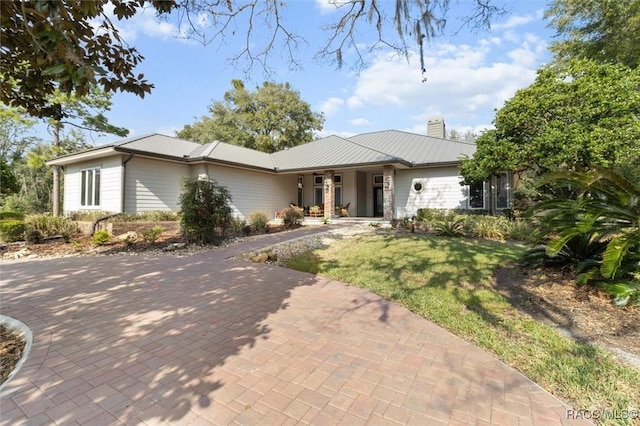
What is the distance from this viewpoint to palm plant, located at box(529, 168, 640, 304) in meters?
4.23

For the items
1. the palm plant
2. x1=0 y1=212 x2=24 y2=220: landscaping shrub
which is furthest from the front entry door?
x1=0 y1=212 x2=24 y2=220: landscaping shrub

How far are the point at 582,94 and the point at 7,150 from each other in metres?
39.1

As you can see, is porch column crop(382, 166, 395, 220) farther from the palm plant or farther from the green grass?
the palm plant

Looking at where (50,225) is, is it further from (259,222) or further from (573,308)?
(573,308)

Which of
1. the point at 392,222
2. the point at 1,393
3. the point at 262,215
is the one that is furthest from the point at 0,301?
the point at 392,222

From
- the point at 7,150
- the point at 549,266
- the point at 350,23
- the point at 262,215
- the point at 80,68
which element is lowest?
the point at 549,266

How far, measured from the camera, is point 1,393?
2.56 m

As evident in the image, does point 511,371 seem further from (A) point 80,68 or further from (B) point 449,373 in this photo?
(A) point 80,68

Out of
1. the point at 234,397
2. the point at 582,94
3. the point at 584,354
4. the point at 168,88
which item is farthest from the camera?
the point at 582,94

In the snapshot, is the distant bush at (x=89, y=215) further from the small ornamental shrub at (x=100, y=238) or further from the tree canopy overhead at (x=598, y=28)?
the tree canopy overhead at (x=598, y=28)

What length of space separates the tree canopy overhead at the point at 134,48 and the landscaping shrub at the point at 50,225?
23.8ft

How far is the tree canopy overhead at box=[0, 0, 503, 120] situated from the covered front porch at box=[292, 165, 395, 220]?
11473mm


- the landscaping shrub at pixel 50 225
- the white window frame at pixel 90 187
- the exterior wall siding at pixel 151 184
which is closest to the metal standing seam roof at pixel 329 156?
the exterior wall siding at pixel 151 184

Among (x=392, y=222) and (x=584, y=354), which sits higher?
(x=392, y=222)
